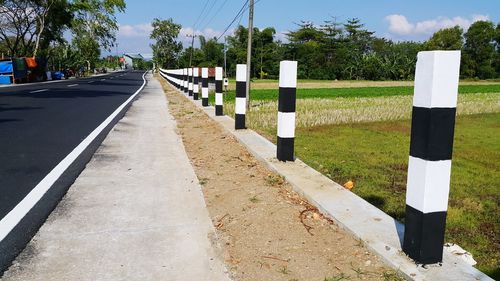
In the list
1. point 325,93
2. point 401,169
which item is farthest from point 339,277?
point 325,93

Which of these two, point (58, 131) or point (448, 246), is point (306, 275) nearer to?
point (448, 246)

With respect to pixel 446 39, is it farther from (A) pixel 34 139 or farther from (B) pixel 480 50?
(A) pixel 34 139

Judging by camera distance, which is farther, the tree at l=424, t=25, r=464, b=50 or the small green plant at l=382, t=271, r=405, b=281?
the tree at l=424, t=25, r=464, b=50

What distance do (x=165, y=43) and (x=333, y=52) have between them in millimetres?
37592

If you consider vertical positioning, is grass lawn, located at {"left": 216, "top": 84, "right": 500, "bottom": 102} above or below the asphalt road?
above

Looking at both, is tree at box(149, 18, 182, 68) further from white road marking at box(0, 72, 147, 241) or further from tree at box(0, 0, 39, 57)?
white road marking at box(0, 72, 147, 241)

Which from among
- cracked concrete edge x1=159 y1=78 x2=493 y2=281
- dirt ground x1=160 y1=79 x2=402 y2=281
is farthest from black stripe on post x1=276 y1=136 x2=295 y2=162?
dirt ground x1=160 y1=79 x2=402 y2=281

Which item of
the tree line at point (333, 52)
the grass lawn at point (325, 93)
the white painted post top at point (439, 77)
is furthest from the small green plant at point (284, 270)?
the tree line at point (333, 52)

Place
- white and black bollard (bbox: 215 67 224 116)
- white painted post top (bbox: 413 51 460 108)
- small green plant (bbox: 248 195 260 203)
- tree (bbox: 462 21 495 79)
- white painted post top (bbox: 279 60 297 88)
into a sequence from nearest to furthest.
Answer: white painted post top (bbox: 413 51 460 108)
small green plant (bbox: 248 195 260 203)
white painted post top (bbox: 279 60 297 88)
white and black bollard (bbox: 215 67 224 116)
tree (bbox: 462 21 495 79)

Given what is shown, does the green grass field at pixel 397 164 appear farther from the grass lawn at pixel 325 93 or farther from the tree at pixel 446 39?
the tree at pixel 446 39

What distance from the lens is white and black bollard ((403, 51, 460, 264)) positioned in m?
2.53

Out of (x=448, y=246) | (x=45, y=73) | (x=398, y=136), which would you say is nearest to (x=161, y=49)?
(x=45, y=73)

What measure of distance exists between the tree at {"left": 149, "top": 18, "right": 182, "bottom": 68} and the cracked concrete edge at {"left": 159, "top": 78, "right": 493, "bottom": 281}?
9661cm

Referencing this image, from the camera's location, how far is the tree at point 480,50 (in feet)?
257
